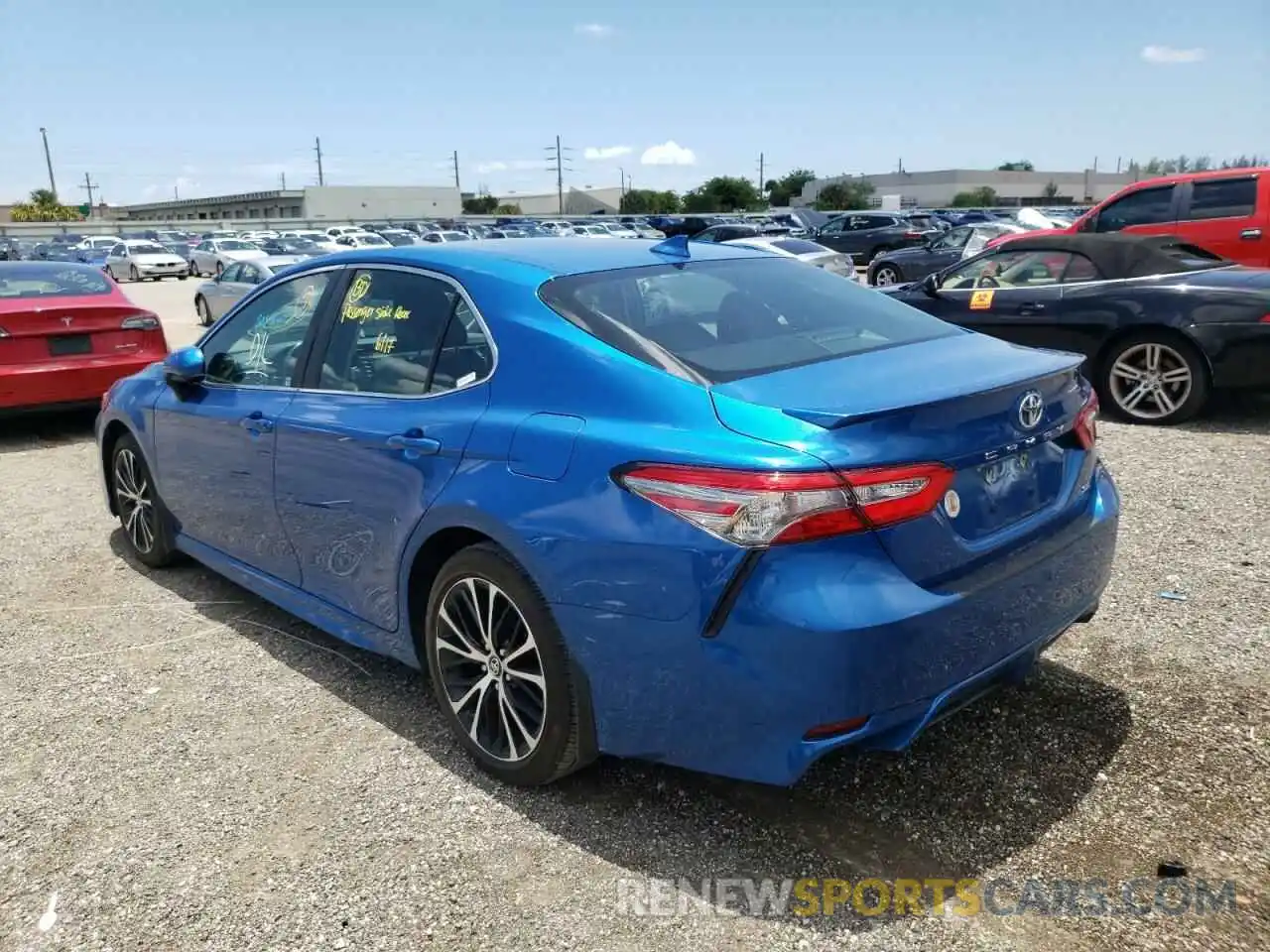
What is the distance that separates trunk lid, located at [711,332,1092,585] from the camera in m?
2.48

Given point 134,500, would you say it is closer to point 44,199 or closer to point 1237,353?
point 1237,353

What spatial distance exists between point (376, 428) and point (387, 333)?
402mm

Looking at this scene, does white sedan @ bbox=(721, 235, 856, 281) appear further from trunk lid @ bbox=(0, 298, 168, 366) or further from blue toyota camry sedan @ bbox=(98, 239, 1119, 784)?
blue toyota camry sedan @ bbox=(98, 239, 1119, 784)

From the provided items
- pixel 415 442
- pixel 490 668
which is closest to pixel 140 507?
pixel 415 442

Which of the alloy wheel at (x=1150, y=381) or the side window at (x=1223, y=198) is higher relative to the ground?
the side window at (x=1223, y=198)

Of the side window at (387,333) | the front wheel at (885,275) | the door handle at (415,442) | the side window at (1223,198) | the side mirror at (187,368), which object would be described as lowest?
the front wheel at (885,275)

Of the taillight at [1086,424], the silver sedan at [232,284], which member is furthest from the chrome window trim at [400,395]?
the silver sedan at [232,284]

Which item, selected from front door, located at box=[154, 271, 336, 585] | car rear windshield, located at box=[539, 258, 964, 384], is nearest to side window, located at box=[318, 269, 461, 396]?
front door, located at box=[154, 271, 336, 585]

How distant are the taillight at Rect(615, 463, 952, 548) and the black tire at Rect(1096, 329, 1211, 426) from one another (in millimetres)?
5871

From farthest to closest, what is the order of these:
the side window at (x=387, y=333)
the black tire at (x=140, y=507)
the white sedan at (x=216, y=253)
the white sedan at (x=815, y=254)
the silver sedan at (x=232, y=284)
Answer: the white sedan at (x=216, y=253)
the white sedan at (x=815, y=254)
the silver sedan at (x=232, y=284)
the black tire at (x=140, y=507)
the side window at (x=387, y=333)

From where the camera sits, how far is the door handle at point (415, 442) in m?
3.15

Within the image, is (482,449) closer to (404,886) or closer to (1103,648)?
(404,886)

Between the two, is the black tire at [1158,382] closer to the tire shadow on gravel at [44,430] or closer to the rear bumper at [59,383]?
the rear bumper at [59,383]

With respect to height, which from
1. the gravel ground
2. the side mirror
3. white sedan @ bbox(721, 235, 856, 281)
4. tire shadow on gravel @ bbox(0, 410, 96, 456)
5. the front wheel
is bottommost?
tire shadow on gravel @ bbox(0, 410, 96, 456)
